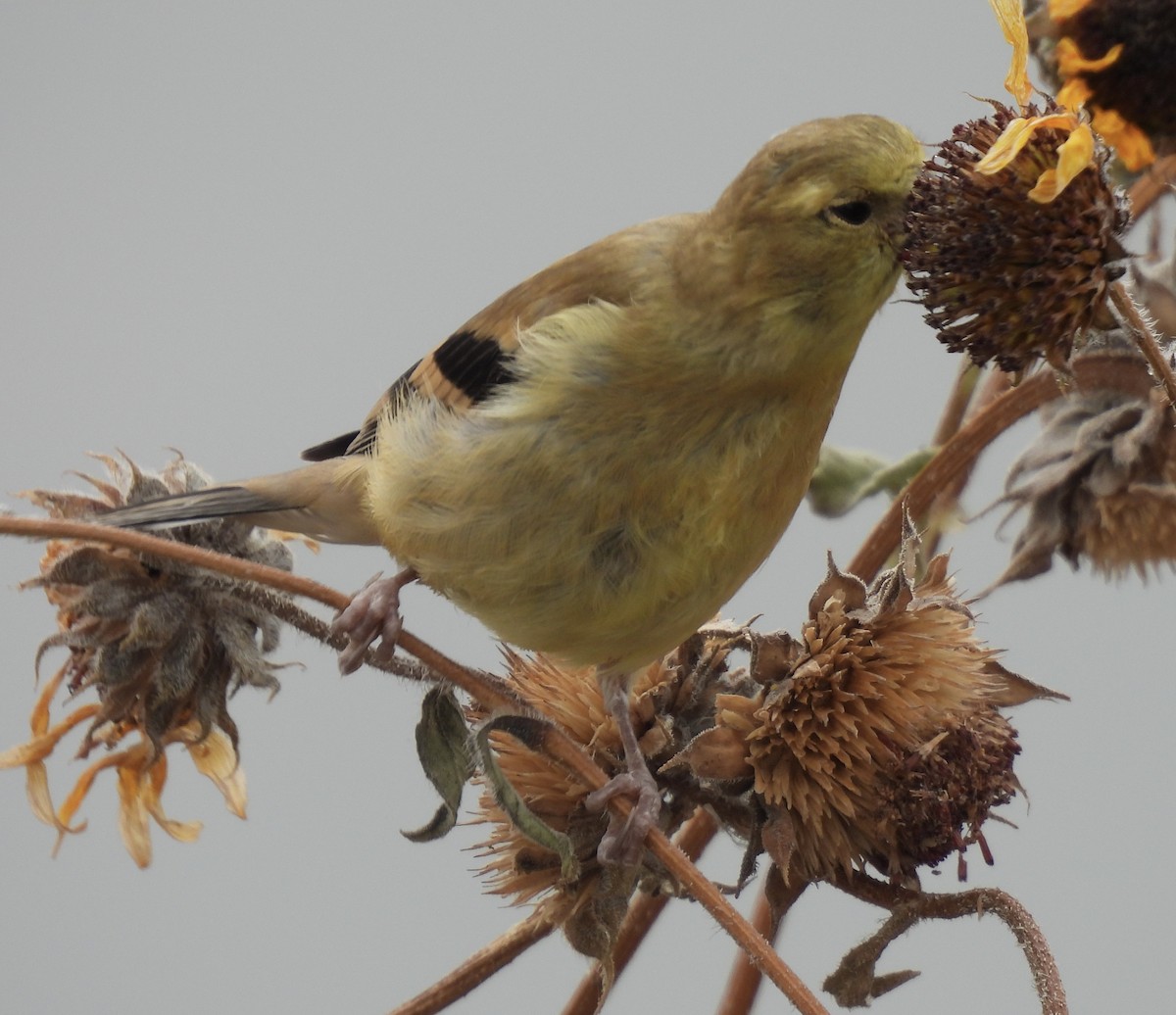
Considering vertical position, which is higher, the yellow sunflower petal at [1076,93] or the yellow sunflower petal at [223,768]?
the yellow sunflower petal at [1076,93]

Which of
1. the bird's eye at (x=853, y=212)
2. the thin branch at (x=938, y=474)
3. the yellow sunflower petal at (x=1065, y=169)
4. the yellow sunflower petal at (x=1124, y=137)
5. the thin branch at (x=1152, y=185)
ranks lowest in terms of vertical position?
the thin branch at (x=938, y=474)

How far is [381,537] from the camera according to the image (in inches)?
46.3

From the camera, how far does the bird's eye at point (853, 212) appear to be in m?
0.92

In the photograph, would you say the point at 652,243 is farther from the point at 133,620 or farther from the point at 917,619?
the point at 133,620

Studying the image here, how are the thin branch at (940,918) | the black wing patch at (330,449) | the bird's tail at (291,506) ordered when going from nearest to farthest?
the thin branch at (940,918), the bird's tail at (291,506), the black wing patch at (330,449)

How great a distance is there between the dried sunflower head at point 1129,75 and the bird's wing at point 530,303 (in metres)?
0.30

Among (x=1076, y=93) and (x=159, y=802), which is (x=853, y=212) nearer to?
(x=1076, y=93)

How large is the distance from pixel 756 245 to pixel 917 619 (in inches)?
10.6

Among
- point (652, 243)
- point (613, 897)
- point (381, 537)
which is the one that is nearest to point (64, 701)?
point (381, 537)

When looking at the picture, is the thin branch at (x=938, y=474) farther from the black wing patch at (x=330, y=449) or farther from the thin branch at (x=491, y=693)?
the black wing patch at (x=330, y=449)

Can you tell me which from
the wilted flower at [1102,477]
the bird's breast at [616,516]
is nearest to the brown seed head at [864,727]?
the bird's breast at [616,516]

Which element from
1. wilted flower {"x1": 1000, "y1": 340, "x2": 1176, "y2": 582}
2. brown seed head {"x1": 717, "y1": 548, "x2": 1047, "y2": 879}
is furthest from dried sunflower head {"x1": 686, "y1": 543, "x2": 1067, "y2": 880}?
wilted flower {"x1": 1000, "y1": 340, "x2": 1176, "y2": 582}

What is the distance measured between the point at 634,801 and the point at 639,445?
0.25m

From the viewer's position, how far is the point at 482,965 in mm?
1005
